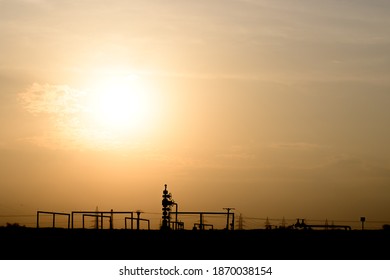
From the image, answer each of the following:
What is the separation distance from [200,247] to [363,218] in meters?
27.7

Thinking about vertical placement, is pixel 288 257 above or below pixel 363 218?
below

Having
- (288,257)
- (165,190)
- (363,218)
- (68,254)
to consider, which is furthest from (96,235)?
(165,190)

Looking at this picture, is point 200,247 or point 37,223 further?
point 37,223

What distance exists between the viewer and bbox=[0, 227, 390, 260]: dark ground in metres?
36.0

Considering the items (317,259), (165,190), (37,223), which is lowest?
(317,259)

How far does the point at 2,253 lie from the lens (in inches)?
1441

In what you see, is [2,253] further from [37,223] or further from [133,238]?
[37,223]

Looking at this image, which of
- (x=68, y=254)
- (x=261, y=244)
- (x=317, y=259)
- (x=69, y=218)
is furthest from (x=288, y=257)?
(x=69, y=218)

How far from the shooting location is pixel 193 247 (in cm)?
3825

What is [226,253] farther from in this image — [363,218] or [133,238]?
[363,218]

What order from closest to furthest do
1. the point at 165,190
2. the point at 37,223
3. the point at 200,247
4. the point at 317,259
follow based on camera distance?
the point at 317,259
the point at 200,247
the point at 37,223
the point at 165,190

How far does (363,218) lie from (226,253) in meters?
28.6

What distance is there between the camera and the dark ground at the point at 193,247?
35969 millimetres

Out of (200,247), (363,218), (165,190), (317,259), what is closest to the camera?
(317,259)
